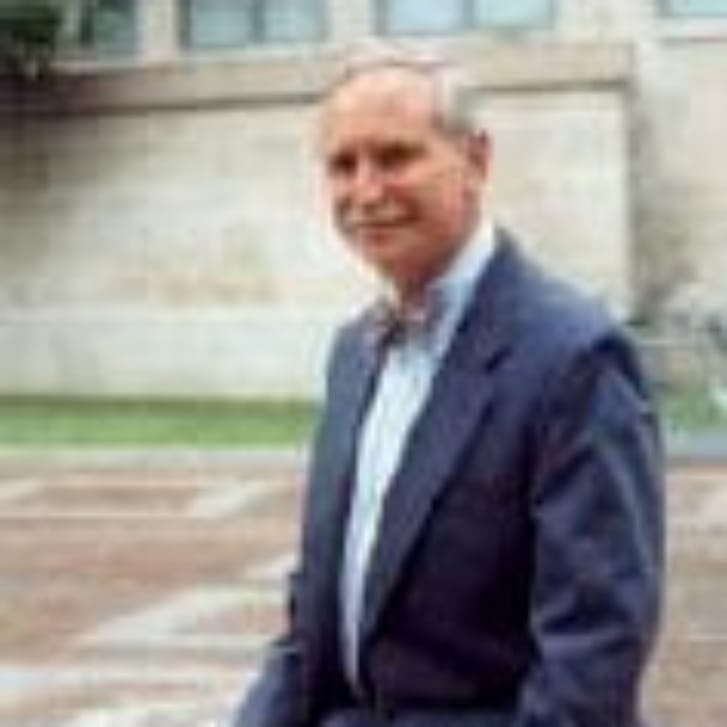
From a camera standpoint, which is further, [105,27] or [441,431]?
[105,27]

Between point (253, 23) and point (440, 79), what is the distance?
98.9ft

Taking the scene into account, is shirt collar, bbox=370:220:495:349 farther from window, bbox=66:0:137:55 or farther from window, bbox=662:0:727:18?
window, bbox=66:0:137:55

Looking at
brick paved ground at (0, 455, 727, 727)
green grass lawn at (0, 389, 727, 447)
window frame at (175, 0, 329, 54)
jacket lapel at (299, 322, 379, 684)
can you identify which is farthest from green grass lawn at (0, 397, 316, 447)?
jacket lapel at (299, 322, 379, 684)

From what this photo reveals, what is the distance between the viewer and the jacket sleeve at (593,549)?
362 cm

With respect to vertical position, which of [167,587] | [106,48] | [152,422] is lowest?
[152,422]

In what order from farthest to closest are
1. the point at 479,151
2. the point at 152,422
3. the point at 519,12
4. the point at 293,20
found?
the point at 293,20 → the point at 519,12 → the point at 152,422 → the point at 479,151

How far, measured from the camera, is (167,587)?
635 inches

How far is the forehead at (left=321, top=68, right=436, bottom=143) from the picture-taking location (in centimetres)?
370

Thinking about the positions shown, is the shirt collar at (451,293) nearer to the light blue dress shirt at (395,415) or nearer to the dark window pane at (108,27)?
the light blue dress shirt at (395,415)

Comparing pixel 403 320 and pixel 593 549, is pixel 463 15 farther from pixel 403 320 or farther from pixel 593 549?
pixel 593 549

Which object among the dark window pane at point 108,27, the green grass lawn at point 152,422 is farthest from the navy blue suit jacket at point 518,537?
the dark window pane at point 108,27

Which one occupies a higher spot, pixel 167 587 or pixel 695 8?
pixel 695 8

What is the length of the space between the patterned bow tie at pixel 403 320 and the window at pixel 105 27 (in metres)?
29.8

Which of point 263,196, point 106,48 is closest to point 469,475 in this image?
point 263,196
